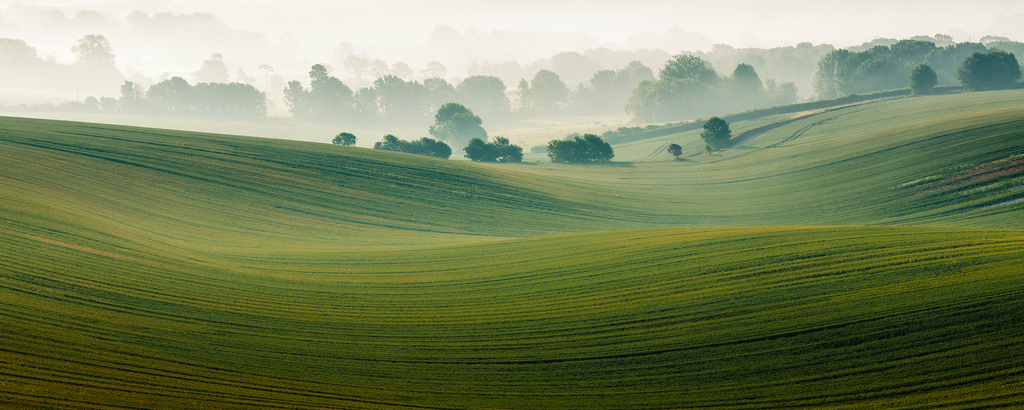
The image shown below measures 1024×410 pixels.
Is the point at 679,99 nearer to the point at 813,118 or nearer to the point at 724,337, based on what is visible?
the point at 813,118

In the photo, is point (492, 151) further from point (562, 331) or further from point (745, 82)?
point (745, 82)

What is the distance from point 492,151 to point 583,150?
37.3ft

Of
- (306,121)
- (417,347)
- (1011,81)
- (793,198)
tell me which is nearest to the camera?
(417,347)

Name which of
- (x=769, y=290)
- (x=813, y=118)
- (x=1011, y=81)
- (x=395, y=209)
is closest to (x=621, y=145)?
(x=813, y=118)

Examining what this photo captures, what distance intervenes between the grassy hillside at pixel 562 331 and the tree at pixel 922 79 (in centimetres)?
9868

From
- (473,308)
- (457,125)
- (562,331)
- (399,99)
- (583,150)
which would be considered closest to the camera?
(562,331)

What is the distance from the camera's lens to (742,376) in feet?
40.6

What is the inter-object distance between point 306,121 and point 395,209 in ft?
421

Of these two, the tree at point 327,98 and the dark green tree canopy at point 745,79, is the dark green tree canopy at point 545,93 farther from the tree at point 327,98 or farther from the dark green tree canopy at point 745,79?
the dark green tree canopy at point 745,79

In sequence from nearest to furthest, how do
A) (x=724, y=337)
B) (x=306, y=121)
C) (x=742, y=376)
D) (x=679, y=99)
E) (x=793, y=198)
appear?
(x=742, y=376)
(x=724, y=337)
(x=793, y=198)
(x=679, y=99)
(x=306, y=121)

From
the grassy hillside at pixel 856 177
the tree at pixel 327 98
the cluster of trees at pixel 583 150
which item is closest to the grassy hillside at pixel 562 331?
the grassy hillside at pixel 856 177

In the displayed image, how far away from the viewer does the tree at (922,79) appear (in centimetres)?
9900

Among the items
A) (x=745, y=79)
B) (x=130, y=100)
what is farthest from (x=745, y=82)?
(x=130, y=100)

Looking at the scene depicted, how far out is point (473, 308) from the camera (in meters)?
17.6
